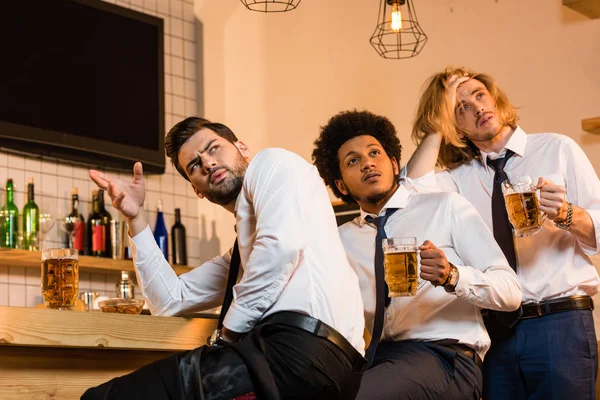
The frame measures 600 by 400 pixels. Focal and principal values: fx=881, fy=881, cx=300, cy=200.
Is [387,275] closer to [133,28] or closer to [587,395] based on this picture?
[587,395]

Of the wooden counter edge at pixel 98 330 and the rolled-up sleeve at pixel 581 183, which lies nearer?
the wooden counter edge at pixel 98 330

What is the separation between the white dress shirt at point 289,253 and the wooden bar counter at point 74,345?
0.30 metres

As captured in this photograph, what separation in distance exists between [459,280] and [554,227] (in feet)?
1.80

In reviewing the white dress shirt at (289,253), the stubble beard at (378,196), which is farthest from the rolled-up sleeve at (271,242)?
the stubble beard at (378,196)

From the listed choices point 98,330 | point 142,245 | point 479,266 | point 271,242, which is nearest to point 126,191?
point 142,245

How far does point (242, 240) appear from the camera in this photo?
2197 millimetres

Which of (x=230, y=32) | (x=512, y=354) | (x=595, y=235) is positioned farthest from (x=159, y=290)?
(x=230, y=32)

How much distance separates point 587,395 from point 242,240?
44.7 inches

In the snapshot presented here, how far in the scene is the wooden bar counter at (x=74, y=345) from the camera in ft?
6.61

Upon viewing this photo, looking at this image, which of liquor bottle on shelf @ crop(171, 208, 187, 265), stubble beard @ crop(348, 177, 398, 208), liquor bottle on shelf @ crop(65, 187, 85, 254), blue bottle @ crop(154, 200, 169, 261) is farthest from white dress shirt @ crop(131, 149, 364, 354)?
liquor bottle on shelf @ crop(171, 208, 187, 265)

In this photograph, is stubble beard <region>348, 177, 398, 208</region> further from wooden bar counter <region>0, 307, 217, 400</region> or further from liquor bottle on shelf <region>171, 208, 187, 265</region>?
liquor bottle on shelf <region>171, 208, 187, 265</region>

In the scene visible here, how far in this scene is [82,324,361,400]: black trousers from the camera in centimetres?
181

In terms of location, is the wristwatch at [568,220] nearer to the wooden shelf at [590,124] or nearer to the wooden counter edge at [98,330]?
the wooden counter edge at [98,330]

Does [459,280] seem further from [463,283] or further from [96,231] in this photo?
[96,231]
